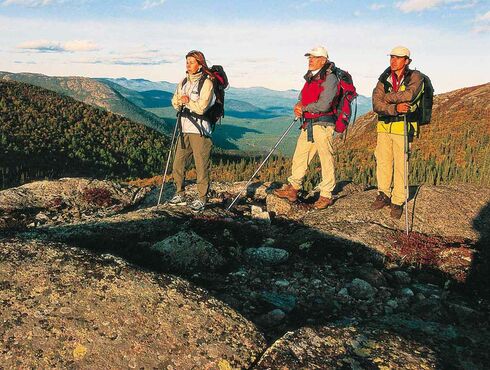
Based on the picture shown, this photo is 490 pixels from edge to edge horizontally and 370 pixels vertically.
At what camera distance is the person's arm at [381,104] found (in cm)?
947

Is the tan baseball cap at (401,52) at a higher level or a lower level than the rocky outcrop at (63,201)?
higher

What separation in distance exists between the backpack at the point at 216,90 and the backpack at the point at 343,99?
2645mm


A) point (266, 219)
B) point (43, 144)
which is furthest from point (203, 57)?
point (43, 144)

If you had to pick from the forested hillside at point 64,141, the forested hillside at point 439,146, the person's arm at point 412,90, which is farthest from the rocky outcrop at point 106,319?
the forested hillside at point 64,141

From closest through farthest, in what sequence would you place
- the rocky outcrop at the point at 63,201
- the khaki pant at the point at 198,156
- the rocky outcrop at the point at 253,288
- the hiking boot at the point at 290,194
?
the rocky outcrop at the point at 253,288 → the khaki pant at the point at 198,156 → the rocky outcrop at the point at 63,201 → the hiking boot at the point at 290,194

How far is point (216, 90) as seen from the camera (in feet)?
32.5

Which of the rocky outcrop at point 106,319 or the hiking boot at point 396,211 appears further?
the hiking boot at point 396,211

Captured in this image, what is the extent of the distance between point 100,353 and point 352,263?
216 inches

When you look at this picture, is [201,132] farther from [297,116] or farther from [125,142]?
[125,142]

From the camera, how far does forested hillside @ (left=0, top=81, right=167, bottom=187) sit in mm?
99875

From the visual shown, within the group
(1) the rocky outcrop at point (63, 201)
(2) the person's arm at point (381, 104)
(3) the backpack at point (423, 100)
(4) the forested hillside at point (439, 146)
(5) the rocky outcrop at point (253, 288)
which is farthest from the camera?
(4) the forested hillside at point (439, 146)

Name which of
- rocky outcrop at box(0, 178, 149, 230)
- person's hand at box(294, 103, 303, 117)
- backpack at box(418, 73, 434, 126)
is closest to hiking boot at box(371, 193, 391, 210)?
backpack at box(418, 73, 434, 126)

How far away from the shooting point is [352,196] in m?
11.9

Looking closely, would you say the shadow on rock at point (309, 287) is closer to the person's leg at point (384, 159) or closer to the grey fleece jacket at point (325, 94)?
the person's leg at point (384, 159)
